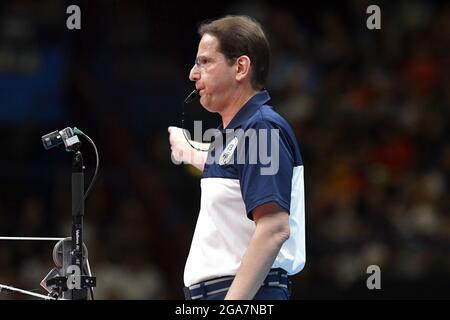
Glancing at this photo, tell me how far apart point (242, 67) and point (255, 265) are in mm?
664

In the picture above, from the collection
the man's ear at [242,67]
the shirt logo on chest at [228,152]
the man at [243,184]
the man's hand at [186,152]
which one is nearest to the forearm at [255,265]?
the man at [243,184]

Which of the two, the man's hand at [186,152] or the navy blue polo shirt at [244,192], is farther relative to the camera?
the man's hand at [186,152]

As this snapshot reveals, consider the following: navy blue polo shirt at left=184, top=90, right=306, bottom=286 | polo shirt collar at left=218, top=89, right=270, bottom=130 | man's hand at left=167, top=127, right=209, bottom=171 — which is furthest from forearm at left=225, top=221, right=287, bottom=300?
man's hand at left=167, top=127, right=209, bottom=171

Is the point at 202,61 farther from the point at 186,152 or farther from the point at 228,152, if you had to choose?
the point at 186,152

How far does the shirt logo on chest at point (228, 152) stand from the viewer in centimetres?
315

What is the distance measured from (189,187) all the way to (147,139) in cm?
58

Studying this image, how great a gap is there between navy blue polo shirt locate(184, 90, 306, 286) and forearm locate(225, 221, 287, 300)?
105mm

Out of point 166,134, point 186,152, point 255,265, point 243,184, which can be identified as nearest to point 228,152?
point 243,184

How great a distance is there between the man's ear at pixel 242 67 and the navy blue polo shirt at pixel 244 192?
124 mm

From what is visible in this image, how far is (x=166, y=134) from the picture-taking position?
25.8ft

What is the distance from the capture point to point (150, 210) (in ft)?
25.1

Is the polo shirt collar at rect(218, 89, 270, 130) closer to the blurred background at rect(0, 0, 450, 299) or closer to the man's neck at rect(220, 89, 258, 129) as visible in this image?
the man's neck at rect(220, 89, 258, 129)

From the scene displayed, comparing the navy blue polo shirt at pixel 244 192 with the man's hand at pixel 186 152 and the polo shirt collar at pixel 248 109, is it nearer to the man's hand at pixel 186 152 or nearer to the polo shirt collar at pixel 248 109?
the polo shirt collar at pixel 248 109

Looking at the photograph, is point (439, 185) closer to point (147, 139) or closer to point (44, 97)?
point (147, 139)
